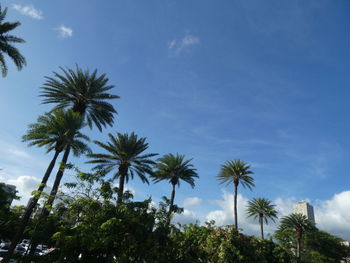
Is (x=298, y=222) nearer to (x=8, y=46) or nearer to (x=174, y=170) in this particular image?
(x=174, y=170)

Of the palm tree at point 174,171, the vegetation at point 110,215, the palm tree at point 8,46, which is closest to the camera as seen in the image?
the vegetation at point 110,215

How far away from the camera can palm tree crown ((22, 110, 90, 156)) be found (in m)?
23.6

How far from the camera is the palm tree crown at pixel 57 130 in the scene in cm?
2362

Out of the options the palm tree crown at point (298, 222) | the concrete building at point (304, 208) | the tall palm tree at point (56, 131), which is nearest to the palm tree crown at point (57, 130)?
the tall palm tree at point (56, 131)

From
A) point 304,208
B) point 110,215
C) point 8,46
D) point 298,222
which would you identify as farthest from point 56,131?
point 304,208

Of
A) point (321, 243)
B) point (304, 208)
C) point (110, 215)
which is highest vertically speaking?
point (304, 208)

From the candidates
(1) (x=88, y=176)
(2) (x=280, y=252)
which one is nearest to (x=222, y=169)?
(2) (x=280, y=252)

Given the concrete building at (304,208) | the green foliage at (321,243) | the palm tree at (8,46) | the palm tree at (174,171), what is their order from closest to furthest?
the palm tree at (8,46)
the palm tree at (174,171)
the green foliage at (321,243)
the concrete building at (304,208)

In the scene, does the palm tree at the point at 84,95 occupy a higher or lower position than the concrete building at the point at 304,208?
lower

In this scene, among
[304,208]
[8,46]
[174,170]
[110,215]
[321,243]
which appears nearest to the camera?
[110,215]

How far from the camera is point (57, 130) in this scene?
2377 cm

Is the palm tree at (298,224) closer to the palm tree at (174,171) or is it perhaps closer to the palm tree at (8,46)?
the palm tree at (174,171)

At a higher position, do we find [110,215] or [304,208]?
[304,208]

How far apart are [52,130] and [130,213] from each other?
54.7ft
